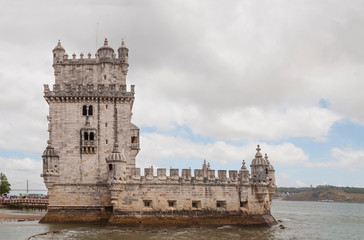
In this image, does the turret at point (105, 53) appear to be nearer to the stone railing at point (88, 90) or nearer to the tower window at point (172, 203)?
the stone railing at point (88, 90)

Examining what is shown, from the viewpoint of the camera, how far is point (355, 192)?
19688 cm

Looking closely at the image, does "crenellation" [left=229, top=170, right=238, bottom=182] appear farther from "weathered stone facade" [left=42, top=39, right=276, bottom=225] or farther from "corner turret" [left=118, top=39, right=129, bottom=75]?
"corner turret" [left=118, top=39, right=129, bottom=75]

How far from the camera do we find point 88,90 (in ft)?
122

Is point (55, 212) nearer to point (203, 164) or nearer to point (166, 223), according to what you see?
point (166, 223)

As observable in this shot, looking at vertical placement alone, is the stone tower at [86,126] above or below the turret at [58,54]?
below

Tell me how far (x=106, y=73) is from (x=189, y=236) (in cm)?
1838

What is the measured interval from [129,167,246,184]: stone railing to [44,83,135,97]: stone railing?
797 cm

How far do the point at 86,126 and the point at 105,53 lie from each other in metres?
7.79

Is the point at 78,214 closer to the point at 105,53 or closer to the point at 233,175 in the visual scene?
the point at 233,175

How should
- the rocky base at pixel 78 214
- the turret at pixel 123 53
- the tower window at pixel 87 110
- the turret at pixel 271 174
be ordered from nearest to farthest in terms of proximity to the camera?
the rocky base at pixel 78 214 < the tower window at pixel 87 110 < the turret at pixel 271 174 < the turret at pixel 123 53

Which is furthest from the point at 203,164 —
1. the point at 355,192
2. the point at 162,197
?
the point at 355,192

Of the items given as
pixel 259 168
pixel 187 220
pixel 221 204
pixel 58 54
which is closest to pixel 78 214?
pixel 187 220

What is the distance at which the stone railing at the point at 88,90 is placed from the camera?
121 feet

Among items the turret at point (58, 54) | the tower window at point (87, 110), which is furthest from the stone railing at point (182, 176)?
the turret at point (58, 54)
